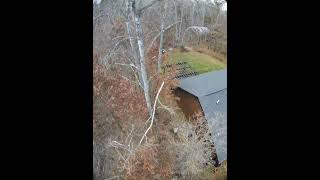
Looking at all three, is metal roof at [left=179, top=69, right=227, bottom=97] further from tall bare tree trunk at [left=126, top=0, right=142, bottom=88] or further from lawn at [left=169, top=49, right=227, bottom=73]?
tall bare tree trunk at [left=126, top=0, right=142, bottom=88]

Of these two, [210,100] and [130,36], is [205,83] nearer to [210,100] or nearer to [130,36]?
[210,100]

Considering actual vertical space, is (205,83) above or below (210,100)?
above

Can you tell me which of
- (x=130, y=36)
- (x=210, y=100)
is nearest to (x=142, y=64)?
(x=130, y=36)

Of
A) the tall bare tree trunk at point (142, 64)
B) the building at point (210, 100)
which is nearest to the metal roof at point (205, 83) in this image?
the building at point (210, 100)

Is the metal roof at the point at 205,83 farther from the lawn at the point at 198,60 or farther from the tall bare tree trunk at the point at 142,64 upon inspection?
the tall bare tree trunk at the point at 142,64
